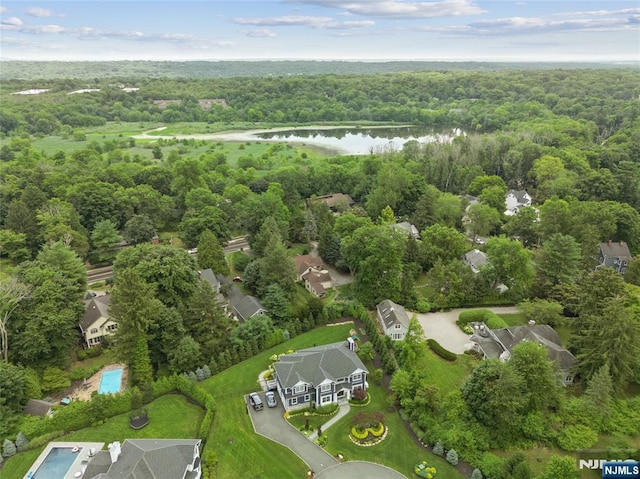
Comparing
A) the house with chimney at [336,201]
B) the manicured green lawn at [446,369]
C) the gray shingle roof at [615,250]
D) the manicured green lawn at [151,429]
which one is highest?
the gray shingle roof at [615,250]

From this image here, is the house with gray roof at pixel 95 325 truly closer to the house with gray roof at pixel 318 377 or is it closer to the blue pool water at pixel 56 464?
the blue pool water at pixel 56 464

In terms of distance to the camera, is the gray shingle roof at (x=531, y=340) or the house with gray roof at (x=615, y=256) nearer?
the gray shingle roof at (x=531, y=340)

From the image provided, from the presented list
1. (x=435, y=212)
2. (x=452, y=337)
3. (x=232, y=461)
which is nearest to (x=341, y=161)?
(x=435, y=212)

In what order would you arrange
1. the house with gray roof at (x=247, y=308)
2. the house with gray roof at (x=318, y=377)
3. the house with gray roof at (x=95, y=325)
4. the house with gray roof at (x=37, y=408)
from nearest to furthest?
the house with gray roof at (x=37, y=408) < the house with gray roof at (x=318, y=377) < the house with gray roof at (x=95, y=325) < the house with gray roof at (x=247, y=308)

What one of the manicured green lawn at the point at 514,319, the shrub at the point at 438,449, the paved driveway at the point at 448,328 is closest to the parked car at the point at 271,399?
the shrub at the point at 438,449

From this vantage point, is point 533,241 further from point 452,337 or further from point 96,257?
point 96,257

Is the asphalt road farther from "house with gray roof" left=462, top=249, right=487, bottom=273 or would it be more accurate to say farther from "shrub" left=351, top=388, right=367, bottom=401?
"shrub" left=351, top=388, right=367, bottom=401

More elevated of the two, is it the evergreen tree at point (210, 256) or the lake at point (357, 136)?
the evergreen tree at point (210, 256)

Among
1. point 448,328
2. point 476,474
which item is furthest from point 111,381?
point 448,328

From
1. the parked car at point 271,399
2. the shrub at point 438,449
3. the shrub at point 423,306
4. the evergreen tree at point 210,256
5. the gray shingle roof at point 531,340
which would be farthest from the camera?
the evergreen tree at point 210,256
